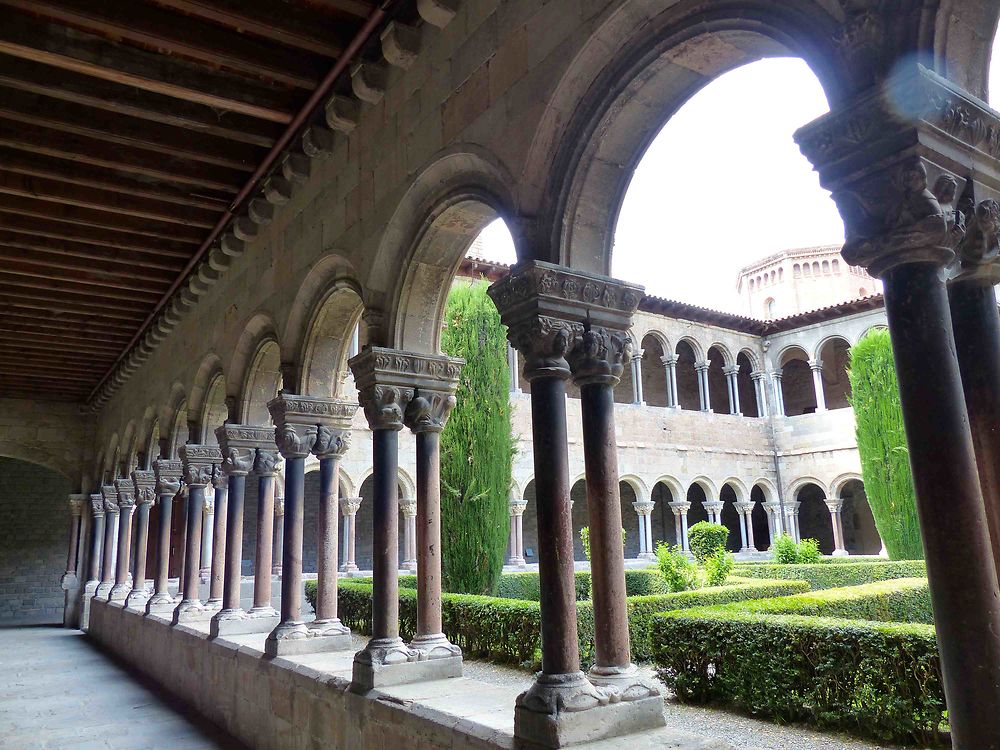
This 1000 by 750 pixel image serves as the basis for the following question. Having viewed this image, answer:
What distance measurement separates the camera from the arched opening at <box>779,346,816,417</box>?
22.1m

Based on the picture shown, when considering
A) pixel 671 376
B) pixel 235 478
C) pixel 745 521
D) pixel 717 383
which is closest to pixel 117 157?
pixel 235 478

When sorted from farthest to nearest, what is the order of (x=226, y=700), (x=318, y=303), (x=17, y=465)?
(x=17, y=465) < (x=226, y=700) < (x=318, y=303)

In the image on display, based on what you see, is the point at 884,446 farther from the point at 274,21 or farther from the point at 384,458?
the point at 274,21

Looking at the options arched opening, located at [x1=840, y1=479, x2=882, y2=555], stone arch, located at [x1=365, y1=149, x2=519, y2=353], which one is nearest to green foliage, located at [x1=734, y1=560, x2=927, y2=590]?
stone arch, located at [x1=365, y1=149, x2=519, y2=353]

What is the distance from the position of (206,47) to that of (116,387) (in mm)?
9334

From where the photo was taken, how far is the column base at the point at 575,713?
260 centimetres

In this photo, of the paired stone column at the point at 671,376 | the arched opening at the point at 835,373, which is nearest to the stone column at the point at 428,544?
the paired stone column at the point at 671,376

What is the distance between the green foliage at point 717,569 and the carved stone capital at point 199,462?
560cm

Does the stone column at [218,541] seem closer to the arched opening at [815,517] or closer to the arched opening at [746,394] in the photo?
the arched opening at [815,517]

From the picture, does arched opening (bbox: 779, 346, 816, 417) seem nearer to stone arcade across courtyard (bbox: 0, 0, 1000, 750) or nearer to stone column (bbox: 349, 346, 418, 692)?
stone arcade across courtyard (bbox: 0, 0, 1000, 750)

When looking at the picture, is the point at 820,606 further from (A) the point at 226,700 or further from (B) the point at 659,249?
(B) the point at 659,249

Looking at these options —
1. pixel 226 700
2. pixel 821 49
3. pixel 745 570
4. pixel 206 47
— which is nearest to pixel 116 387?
pixel 226 700

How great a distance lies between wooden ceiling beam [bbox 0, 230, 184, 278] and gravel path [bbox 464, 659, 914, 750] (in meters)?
5.80

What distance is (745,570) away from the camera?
12.0 m
